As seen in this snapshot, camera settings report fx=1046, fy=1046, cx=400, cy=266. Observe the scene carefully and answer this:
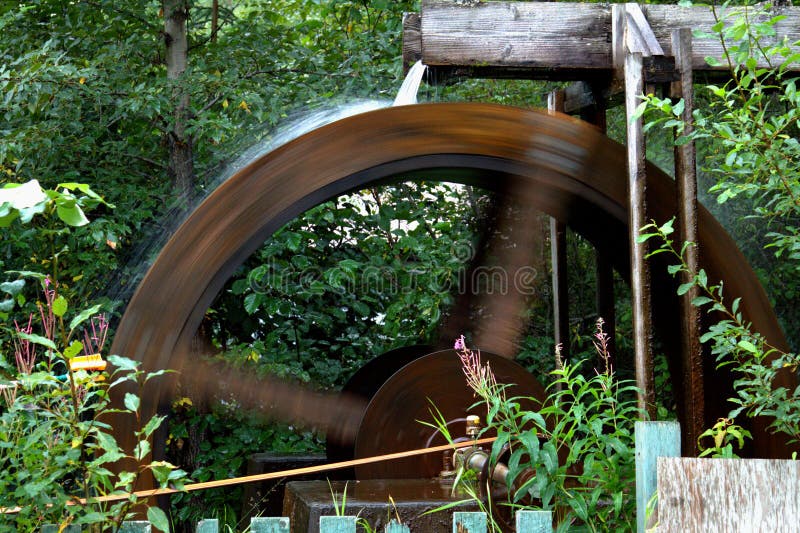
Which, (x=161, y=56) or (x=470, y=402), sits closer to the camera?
(x=470, y=402)

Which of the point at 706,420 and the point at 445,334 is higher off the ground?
the point at 445,334

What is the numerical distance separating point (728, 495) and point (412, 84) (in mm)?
2634

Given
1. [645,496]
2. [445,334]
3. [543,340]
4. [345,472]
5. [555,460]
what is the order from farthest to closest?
[543,340], [445,334], [345,472], [555,460], [645,496]

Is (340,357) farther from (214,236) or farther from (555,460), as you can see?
(555,460)

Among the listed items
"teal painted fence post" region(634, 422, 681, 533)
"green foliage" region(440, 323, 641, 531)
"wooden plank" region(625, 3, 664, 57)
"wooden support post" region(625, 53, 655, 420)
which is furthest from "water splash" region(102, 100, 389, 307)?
"teal painted fence post" region(634, 422, 681, 533)

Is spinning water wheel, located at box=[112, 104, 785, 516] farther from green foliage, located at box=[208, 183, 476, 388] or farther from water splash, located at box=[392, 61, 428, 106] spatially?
green foliage, located at box=[208, 183, 476, 388]

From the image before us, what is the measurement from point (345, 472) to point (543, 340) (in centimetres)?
228

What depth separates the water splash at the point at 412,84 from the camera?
3.98 meters

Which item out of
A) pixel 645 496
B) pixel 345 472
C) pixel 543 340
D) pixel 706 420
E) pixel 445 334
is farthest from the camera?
pixel 543 340

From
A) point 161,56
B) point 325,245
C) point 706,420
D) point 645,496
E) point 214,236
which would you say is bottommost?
point 645,496

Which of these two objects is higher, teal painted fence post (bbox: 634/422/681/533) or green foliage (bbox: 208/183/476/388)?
green foliage (bbox: 208/183/476/388)

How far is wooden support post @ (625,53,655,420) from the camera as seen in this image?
11.6ft

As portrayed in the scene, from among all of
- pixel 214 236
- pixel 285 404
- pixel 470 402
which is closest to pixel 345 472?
pixel 470 402

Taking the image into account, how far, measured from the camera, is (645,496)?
2137 mm
